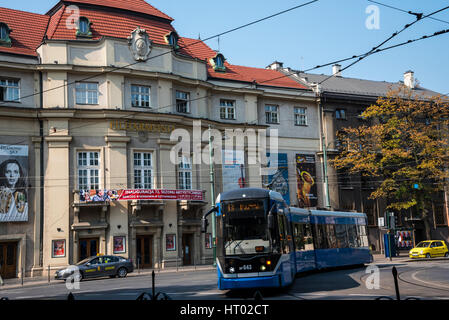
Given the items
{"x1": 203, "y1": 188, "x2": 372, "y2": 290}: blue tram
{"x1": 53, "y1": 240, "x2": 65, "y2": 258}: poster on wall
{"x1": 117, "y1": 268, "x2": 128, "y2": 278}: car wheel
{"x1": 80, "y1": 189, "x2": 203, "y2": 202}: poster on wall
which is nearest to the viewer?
{"x1": 203, "y1": 188, "x2": 372, "y2": 290}: blue tram

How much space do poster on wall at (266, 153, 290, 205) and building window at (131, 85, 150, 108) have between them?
10.9 metres

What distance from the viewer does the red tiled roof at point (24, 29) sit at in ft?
109

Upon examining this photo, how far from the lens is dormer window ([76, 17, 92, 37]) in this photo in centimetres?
3405

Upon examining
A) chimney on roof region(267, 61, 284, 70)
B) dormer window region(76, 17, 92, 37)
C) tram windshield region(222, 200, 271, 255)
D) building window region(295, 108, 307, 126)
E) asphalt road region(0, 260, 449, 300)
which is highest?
chimney on roof region(267, 61, 284, 70)

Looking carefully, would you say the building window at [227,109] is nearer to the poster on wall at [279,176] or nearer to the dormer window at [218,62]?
the dormer window at [218,62]

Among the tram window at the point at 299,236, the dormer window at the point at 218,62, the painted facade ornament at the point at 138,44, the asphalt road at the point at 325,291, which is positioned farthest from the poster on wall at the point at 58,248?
the dormer window at the point at 218,62

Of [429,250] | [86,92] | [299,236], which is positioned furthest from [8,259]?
[429,250]

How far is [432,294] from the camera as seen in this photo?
14.1 meters

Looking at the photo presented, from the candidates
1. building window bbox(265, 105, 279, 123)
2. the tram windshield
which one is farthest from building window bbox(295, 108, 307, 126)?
the tram windshield

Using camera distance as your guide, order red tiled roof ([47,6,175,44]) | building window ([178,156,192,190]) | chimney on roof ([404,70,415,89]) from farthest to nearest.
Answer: chimney on roof ([404,70,415,89]) → building window ([178,156,192,190]) → red tiled roof ([47,6,175,44])

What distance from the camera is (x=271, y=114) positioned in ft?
139

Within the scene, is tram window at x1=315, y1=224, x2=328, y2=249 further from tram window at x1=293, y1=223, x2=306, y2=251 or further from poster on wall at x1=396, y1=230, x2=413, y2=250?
poster on wall at x1=396, y1=230, x2=413, y2=250
